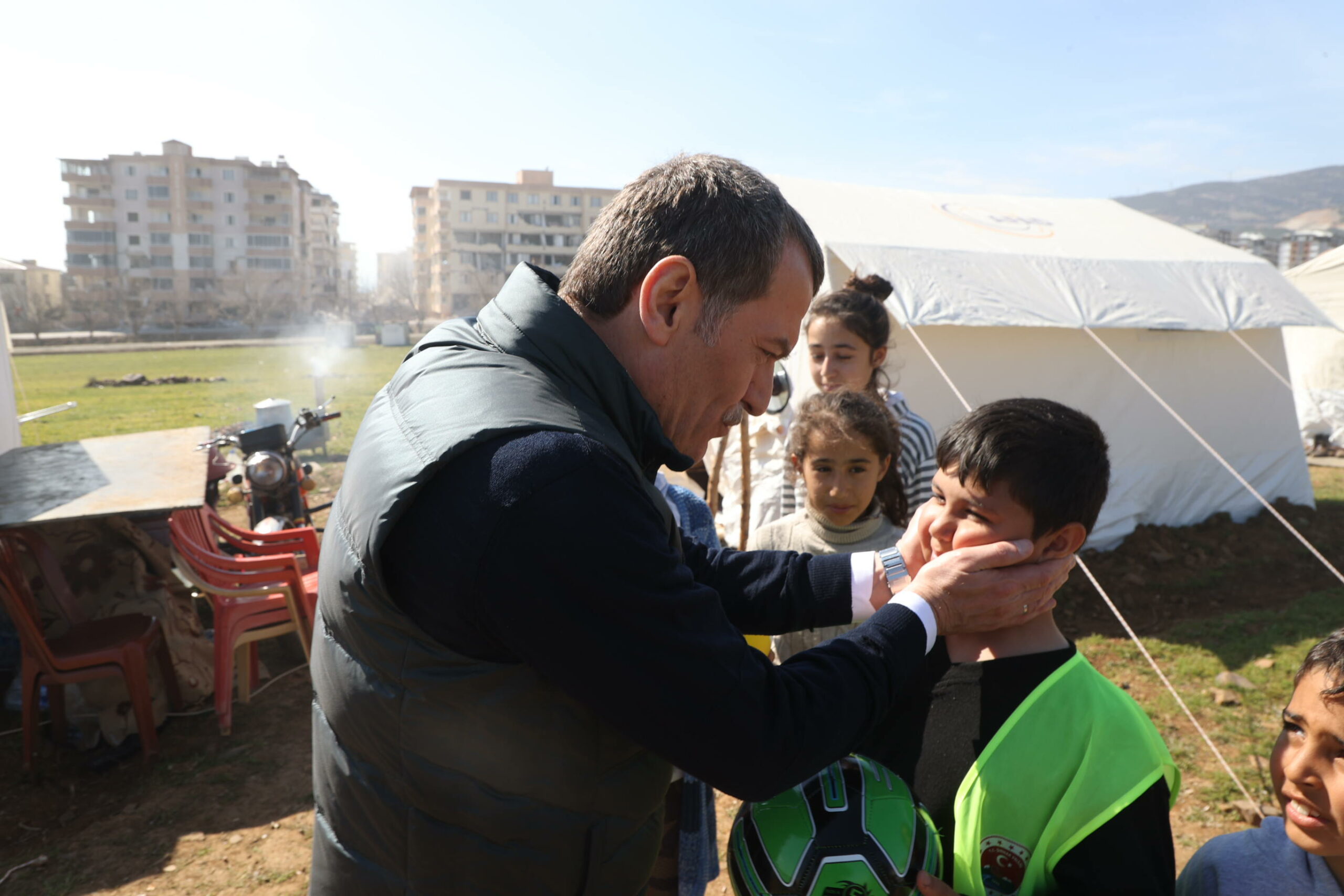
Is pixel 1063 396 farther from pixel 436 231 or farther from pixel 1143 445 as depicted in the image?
pixel 436 231

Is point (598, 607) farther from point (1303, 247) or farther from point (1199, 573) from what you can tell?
point (1303, 247)

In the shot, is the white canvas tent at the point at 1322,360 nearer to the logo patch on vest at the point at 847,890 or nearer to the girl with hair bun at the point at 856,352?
the girl with hair bun at the point at 856,352

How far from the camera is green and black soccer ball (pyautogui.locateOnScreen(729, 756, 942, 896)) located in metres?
1.60


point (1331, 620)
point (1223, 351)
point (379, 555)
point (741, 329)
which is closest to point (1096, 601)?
point (1331, 620)

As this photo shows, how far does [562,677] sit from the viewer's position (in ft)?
3.61

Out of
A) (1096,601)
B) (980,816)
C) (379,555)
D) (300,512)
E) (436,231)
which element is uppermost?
(436,231)

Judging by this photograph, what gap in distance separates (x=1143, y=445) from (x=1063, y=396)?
1214mm

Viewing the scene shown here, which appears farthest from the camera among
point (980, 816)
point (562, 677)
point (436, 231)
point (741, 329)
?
point (436, 231)

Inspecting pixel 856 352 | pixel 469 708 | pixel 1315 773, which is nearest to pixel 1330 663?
pixel 1315 773

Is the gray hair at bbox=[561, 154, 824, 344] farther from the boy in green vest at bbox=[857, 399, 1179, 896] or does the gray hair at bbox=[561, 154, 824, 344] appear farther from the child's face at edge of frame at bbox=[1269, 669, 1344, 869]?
the child's face at edge of frame at bbox=[1269, 669, 1344, 869]

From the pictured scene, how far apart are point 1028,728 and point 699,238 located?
3.65 ft

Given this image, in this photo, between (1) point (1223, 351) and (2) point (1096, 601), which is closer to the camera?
(2) point (1096, 601)

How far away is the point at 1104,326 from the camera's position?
8.10 metres

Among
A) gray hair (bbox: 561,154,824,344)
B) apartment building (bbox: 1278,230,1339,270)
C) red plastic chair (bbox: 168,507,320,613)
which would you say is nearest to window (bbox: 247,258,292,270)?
apartment building (bbox: 1278,230,1339,270)
